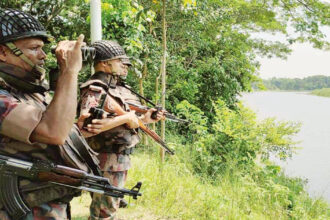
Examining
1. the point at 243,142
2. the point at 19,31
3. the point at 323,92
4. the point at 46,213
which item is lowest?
the point at 243,142

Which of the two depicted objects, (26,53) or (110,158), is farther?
(110,158)

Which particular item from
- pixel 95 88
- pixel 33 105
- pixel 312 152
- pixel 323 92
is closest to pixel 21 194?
pixel 33 105

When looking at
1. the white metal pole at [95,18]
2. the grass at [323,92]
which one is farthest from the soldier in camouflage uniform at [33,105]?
the grass at [323,92]

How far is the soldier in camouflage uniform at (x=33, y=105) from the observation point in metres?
1.24

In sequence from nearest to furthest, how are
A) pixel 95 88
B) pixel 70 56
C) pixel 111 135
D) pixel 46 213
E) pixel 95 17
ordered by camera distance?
pixel 70 56 < pixel 46 213 < pixel 95 88 < pixel 111 135 < pixel 95 17

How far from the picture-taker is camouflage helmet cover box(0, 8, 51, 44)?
1.33 meters

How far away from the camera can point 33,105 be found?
1.33 m

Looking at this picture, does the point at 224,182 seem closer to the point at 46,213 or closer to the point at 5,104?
the point at 46,213

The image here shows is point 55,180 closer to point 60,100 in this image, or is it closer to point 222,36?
point 60,100

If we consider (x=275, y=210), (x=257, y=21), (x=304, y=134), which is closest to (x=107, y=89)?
(x=275, y=210)

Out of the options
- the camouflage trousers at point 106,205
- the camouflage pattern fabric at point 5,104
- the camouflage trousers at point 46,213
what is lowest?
the camouflage trousers at point 106,205

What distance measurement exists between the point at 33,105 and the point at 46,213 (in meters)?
0.53

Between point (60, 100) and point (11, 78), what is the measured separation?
0.89 ft

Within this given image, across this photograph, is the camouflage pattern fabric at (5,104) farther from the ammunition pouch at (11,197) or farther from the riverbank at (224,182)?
the riverbank at (224,182)
